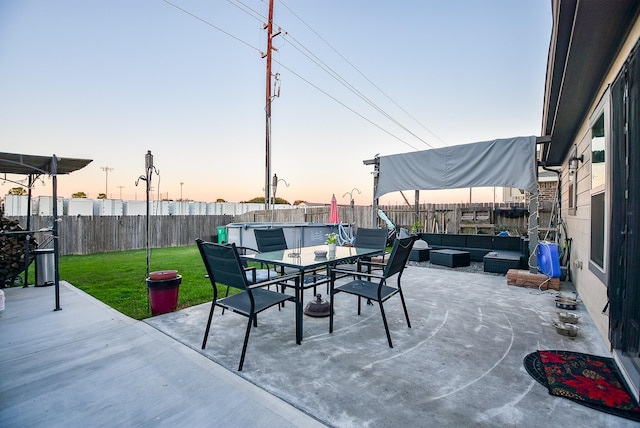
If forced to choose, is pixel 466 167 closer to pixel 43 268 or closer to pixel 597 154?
pixel 597 154

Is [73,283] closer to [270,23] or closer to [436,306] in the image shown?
[436,306]

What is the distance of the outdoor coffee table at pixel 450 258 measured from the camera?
628 cm

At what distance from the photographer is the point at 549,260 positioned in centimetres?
447

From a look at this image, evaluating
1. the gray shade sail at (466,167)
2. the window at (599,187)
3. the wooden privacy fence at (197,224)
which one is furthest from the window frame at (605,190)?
the wooden privacy fence at (197,224)

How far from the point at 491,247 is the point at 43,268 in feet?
29.4

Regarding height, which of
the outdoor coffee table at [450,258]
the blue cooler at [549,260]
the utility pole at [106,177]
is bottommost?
the outdoor coffee table at [450,258]

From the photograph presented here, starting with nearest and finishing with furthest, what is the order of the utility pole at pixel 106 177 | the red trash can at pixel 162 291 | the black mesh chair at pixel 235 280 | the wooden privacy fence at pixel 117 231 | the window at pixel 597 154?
1. the black mesh chair at pixel 235 280
2. the window at pixel 597 154
3. the red trash can at pixel 162 291
4. the wooden privacy fence at pixel 117 231
5. the utility pole at pixel 106 177

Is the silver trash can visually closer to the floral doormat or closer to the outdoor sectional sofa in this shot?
the floral doormat

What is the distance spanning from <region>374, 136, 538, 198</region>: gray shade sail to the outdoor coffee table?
67.0 inches

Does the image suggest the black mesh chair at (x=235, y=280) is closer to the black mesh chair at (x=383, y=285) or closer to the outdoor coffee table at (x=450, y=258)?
the black mesh chair at (x=383, y=285)

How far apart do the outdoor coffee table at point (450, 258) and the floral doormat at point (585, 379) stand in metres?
4.07

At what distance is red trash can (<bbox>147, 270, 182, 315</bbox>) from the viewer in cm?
312

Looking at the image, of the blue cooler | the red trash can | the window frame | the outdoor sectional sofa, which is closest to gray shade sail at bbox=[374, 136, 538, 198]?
the blue cooler

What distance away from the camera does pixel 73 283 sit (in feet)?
15.3
